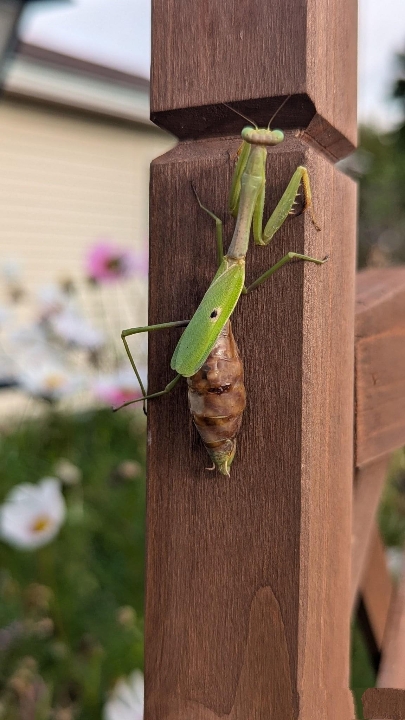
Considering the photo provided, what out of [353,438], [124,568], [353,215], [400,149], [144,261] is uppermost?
[400,149]

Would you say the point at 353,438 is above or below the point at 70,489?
above

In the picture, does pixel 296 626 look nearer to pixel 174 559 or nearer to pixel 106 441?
pixel 174 559

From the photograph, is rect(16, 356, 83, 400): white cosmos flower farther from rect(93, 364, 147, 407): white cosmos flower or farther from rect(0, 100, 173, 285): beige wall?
rect(0, 100, 173, 285): beige wall

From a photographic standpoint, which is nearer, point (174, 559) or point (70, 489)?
point (174, 559)

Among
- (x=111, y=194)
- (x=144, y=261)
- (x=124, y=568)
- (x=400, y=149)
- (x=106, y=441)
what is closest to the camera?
(x=400, y=149)

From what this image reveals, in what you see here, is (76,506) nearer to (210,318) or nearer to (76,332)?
(76,332)

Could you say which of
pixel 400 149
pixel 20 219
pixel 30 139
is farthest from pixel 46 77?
pixel 400 149
